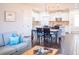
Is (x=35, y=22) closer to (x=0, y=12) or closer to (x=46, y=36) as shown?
(x=46, y=36)

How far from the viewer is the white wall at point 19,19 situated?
2352mm

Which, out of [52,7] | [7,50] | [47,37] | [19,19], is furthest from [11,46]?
[52,7]

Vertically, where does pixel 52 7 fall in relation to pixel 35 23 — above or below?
above

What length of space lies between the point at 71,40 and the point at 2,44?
1.12 meters

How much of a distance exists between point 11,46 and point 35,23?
548mm

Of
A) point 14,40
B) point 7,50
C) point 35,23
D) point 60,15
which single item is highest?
point 60,15

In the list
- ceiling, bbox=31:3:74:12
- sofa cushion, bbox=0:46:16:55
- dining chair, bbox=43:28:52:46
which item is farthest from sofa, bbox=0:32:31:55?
ceiling, bbox=31:3:74:12

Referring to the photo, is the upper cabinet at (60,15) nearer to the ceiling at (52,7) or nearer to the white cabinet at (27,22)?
the ceiling at (52,7)

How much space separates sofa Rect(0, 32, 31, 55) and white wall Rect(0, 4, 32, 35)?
109 millimetres

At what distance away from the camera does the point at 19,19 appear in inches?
92.9

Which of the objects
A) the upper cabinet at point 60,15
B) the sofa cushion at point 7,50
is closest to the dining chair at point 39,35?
the upper cabinet at point 60,15

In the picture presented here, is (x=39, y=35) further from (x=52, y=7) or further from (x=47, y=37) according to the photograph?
(x=52, y=7)

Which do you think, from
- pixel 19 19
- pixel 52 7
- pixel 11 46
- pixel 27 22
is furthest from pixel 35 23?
pixel 11 46

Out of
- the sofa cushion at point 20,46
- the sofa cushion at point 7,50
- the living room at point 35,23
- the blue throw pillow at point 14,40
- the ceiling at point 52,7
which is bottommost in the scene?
the sofa cushion at point 7,50
